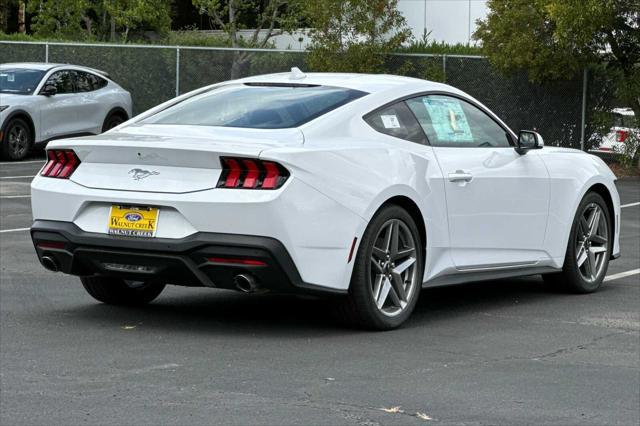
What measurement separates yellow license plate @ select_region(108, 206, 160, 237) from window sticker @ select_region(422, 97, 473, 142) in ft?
6.94

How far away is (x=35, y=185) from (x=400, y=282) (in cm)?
225

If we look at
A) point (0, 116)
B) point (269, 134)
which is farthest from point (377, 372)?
point (0, 116)

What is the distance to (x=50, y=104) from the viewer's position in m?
24.5

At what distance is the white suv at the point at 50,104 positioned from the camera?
23703mm

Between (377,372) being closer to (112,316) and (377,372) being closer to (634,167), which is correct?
(112,316)

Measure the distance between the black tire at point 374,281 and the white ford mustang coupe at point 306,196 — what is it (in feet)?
0.04

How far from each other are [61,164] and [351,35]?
67.0 feet

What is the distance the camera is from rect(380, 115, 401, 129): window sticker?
878 cm

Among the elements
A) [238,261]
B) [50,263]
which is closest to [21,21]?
[50,263]

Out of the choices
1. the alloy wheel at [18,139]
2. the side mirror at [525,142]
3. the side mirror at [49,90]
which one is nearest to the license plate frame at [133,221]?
the side mirror at [525,142]

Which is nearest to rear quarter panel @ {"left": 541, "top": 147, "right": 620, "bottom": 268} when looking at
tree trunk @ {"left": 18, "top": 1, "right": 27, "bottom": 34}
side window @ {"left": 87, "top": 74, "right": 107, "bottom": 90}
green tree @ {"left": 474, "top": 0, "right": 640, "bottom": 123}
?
green tree @ {"left": 474, "top": 0, "right": 640, "bottom": 123}

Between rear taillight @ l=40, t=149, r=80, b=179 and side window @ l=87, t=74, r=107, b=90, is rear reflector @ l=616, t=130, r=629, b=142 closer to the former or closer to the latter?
side window @ l=87, t=74, r=107, b=90

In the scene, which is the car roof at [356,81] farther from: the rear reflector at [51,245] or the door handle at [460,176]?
the rear reflector at [51,245]

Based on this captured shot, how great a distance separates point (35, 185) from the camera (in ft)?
27.8
